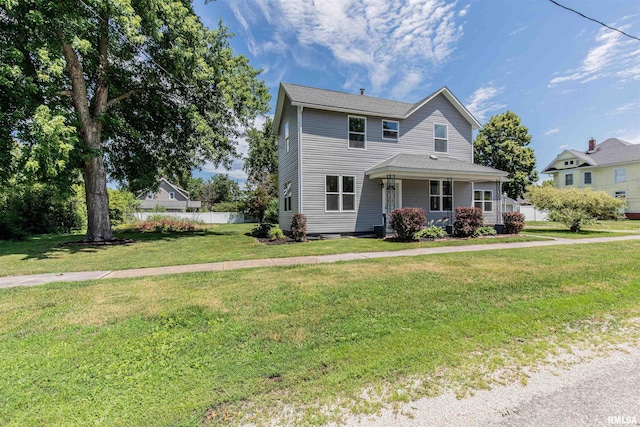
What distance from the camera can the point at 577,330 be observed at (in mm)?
3482

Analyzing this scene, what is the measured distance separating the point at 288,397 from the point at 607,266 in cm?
805

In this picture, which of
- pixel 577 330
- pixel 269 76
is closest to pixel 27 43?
pixel 269 76

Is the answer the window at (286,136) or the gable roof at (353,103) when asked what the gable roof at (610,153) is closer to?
the gable roof at (353,103)

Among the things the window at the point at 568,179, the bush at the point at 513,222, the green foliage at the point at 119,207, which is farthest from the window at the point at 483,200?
the green foliage at the point at 119,207

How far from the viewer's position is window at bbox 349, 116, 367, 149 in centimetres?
1411

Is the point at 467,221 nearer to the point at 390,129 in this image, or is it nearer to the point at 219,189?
the point at 390,129

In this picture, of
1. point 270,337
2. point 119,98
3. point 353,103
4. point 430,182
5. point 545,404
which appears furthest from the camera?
point 430,182

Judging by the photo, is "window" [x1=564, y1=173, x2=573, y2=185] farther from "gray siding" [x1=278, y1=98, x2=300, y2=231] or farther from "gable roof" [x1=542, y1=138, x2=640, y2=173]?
"gray siding" [x1=278, y1=98, x2=300, y2=231]

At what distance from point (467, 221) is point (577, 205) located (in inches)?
280

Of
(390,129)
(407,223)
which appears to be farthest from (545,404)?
(390,129)

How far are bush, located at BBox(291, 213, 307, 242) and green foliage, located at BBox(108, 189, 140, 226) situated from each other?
16.9 metres

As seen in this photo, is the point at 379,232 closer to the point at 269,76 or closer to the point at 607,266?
the point at 607,266

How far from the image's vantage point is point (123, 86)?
558 inches

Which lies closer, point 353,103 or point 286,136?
point 353,103
